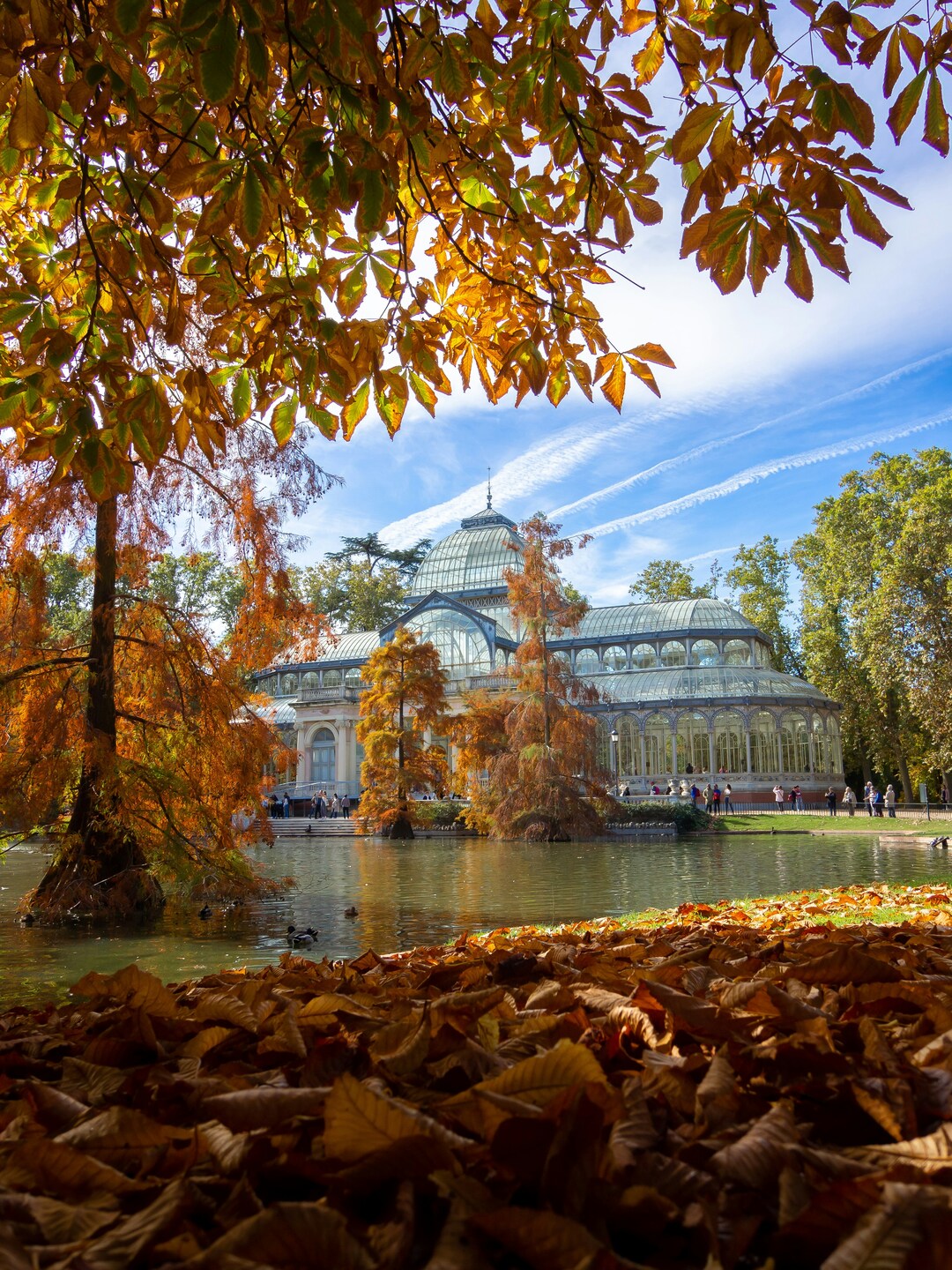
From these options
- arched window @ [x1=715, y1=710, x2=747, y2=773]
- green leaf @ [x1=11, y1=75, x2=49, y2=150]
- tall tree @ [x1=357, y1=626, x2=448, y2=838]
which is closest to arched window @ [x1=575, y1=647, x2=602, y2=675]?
arched window @ [x1=715, y1=710, x2=747, y2=773]

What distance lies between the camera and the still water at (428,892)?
→ 7477 mm

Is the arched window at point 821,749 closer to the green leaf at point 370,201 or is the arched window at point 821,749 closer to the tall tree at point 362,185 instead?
the tall tree at point 362,185

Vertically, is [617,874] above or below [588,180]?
below

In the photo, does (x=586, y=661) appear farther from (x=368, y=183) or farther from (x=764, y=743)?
(x=368, y=183)

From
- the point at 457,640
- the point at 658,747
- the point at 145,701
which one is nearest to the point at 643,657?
the point at 658,747

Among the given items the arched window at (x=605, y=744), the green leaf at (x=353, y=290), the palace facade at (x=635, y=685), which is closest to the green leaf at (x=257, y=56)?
the green leaf at (x=353, y=290)

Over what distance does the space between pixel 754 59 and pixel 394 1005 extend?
2536 millimetres

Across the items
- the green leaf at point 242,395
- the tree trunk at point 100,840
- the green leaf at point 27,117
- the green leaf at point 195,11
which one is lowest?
the tree trunk at point 100,840

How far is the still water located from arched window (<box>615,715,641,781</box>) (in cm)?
1547

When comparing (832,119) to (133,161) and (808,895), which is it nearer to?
(133,161)

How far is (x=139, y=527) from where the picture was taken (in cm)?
1051

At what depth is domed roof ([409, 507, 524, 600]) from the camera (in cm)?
4525

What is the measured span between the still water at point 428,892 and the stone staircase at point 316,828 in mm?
7769

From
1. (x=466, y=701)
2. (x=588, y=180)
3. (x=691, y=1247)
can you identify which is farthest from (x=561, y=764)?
(x=691, y=1247)
